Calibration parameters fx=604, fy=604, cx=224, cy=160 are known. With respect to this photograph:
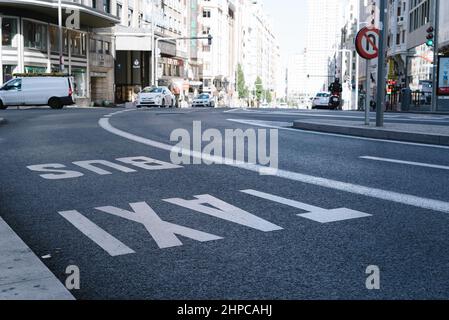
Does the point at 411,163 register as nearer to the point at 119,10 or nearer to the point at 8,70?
the point at 8,70

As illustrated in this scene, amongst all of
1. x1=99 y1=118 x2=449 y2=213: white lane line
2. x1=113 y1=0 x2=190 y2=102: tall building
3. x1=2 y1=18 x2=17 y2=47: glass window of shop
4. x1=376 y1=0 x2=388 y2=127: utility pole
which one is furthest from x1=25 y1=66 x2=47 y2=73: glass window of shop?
x1=99 y1=118 x2=449 y2=213: white lane line

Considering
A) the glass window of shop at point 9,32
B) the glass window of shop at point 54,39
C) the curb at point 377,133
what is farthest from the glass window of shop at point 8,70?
the curb at point 377,133

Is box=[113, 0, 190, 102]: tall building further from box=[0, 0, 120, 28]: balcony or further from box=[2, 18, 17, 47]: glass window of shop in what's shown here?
box=[2, 18, 17, 47]: glass window of shop

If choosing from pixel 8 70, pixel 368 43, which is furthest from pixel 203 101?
pixel 368 43

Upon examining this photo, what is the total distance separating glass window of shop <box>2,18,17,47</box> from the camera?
138 ft

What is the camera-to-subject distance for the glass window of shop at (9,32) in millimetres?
42125

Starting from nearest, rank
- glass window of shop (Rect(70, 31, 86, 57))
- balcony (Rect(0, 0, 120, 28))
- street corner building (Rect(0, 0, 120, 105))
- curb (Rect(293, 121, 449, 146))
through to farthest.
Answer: curb (Rect(293, 121, 449, 146)) → balcony (Rect(0, 0, 120, 28)) → street corner building (Rect(0, 0, 120, 105)) → glass window of shop (Rect(70, 31, 86, 57))

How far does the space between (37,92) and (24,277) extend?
32690 millimetres

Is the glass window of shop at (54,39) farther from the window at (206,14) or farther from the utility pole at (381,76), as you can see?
the window at (206,14)

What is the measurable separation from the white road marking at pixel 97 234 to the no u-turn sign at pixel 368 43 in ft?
35.4

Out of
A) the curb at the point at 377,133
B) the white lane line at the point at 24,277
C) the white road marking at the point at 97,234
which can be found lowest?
the white road marking at the point at 97,234

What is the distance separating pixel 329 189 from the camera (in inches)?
254

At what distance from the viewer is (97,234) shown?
4629 mm
